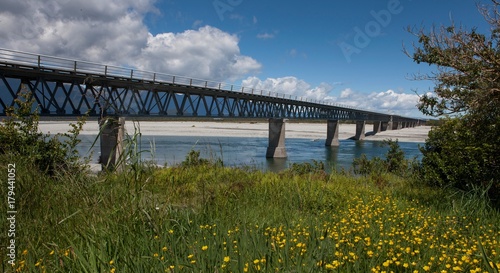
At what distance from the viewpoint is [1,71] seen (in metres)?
26.6

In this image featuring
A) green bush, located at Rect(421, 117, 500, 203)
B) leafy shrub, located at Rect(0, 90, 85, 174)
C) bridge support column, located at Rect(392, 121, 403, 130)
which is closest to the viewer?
green bush, located at Rect(421, 117, 500, 203)

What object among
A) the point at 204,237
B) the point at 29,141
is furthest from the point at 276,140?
the point at 204,237

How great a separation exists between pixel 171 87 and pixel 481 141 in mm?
37813

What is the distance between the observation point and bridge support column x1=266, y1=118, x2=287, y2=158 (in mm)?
56781

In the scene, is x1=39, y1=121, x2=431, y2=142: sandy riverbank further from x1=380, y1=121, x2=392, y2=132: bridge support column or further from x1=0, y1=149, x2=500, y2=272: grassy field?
x1=0, y1=149, x2=500, y2=272: grassy field

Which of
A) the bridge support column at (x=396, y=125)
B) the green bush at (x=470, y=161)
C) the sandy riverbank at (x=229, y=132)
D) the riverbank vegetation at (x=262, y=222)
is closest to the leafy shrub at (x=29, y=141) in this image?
the riverbank vegetation at (x=262, y=222)

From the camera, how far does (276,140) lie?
193 ft

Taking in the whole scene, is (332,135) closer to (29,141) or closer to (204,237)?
Answer: (29,141)

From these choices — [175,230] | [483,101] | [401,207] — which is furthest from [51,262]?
[483,101]

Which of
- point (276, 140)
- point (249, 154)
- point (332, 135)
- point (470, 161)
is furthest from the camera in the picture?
point (332, 135)

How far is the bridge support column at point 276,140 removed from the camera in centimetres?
5678

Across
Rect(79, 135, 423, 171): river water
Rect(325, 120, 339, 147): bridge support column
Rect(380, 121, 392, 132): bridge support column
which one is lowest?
Rect(79, 135, 423, 171): river water

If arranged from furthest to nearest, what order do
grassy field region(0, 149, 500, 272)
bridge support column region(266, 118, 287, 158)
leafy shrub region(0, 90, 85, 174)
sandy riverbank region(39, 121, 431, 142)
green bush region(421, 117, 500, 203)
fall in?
1. sandy riverbank region(39, 121, 431, 142)
2. bridge support column region(266, 118, 287, 158)
3. leafy shrub region(0, 90, 85, 174)
4. green bush region(421, 117, 500, 203)
5. grassy field region(0, 149, 500, 272)

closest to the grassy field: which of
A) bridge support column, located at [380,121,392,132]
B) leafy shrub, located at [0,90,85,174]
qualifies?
leafy shrub, located at [0,90,85,174]
